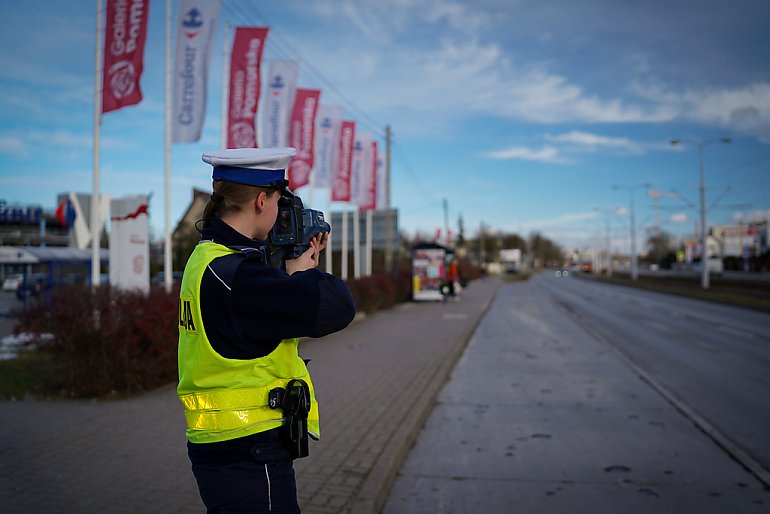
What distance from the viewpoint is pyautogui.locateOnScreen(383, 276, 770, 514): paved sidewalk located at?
182 inches

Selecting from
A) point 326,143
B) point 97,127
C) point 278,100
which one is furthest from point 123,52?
point 326,143

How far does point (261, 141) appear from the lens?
1570 cm

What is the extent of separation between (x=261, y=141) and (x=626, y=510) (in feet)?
43.5

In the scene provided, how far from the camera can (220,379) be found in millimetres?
1904

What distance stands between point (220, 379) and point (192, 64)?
1102 centimetres

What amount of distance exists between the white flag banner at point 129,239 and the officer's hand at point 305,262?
9674mm

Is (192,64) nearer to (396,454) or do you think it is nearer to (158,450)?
(158,450)

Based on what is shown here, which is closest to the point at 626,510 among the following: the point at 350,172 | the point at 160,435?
the point at 160,435

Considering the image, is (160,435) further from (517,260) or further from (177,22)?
(517,260)

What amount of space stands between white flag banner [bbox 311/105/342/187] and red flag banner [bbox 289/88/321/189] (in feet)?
7.62

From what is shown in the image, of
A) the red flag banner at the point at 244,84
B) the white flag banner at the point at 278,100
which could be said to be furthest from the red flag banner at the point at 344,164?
the red flag banner at the point at 244,84

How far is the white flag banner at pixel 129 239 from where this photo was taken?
10.9 meters

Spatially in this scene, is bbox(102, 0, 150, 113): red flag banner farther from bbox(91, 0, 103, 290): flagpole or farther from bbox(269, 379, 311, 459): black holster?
bbox(269, 379, 311, 459): black holster

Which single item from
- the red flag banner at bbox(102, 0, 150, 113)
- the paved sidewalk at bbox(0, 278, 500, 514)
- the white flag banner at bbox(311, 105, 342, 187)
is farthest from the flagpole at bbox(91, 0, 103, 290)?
the white flag banner at bbox(311, 105, 342, 187)
